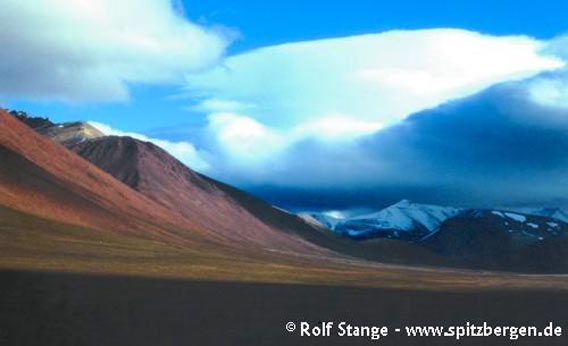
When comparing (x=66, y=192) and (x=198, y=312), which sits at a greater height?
(x=66, y=192)

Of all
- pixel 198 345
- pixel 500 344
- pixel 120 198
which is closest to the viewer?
pixel 198 345

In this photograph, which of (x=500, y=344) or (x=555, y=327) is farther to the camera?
(x=555, y=327)

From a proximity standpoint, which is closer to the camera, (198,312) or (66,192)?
(198,312)

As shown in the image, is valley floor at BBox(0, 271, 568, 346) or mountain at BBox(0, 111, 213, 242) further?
mountain at BBox(0, 111, 213, 242)

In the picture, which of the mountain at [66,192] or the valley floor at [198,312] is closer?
the valley floor at [198,312]

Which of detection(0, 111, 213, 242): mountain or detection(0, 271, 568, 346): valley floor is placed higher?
detection(0, 111, 213, 242): mountain

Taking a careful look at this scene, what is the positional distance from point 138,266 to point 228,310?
143ft

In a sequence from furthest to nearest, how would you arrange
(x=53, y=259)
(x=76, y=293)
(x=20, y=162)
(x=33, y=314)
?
(x=20, y=162), (x=53, y=259), (x=76, y=293), (x=33, y=314)

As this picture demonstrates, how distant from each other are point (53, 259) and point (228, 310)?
46.3 m

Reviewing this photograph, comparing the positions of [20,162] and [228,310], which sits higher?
[20,162]

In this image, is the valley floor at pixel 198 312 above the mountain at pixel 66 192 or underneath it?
underneath

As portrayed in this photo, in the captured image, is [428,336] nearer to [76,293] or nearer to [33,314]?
[33,314]

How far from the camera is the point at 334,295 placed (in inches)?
2429

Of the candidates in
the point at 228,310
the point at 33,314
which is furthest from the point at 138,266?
the point at 33,314
